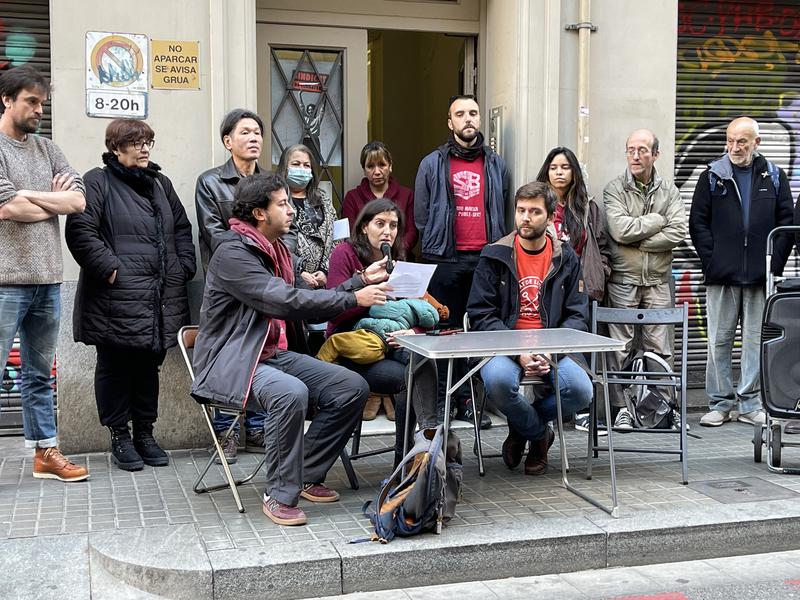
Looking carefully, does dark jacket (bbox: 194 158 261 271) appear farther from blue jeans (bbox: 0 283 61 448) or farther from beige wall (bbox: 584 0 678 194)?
beige wall (bbox: 584 0 678 194)

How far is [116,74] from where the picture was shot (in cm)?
633

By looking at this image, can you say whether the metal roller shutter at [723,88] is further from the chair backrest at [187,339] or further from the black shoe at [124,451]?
the black shoe at [124,451]

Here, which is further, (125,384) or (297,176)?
(297,176)

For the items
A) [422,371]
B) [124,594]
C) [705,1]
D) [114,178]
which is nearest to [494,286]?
[422,371]

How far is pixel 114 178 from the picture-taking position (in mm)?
5910

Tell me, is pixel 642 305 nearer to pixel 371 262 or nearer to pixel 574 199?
pixel 574 199

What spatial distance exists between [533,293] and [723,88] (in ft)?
11.6

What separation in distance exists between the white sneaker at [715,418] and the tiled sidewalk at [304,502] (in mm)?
695

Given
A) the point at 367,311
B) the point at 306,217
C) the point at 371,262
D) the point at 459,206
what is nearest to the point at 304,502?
the point at 367,311

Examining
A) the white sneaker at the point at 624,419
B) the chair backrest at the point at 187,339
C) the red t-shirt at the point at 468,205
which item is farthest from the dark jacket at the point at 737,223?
the chair backrest at the point at 187,339

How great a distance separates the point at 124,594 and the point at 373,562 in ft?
3.53

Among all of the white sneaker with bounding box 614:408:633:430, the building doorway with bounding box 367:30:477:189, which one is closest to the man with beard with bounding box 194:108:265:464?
the white sneaker with bounding box 614:408:633:430

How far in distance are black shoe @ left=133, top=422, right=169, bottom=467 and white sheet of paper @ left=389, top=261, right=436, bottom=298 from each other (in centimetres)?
193

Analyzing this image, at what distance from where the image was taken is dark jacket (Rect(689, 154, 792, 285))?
7105 mm
